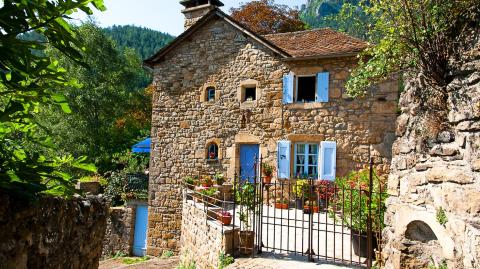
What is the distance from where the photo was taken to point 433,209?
358 centimetres

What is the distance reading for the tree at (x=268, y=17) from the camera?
20.3m

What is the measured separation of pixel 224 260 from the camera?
6480 millimetres

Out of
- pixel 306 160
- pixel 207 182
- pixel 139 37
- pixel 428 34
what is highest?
pixel 139 37

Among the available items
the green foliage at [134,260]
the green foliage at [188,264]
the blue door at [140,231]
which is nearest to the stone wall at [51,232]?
the green foliage at [188,264]

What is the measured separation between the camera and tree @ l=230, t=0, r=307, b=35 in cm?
2034

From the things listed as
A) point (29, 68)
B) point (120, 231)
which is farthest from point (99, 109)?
point (29, 68)

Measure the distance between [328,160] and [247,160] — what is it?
2.75 meters

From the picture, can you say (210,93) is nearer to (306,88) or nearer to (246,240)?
(306,88)

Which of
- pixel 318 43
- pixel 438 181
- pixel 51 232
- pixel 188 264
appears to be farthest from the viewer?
pixel 318 43

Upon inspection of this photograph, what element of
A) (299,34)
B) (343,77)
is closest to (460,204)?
(343,77)

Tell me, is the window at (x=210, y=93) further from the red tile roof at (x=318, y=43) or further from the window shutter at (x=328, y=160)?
the window shutter at (x=328, y=160)

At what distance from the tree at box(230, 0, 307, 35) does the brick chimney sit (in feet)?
19.9

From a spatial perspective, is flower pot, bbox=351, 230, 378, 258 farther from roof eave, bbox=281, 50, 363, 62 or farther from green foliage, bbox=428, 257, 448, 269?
roof eave, bbox=281, 50, 363, 62

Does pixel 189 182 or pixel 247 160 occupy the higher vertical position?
pixel 247 160
